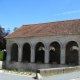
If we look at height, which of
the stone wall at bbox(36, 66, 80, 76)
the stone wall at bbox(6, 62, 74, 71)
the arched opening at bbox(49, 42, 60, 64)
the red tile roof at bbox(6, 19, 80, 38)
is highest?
the red tile roof at bbox(6, 19, 80, 38)

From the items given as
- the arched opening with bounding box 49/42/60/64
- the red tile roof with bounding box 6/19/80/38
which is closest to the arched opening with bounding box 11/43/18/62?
the red tile roof with bounding box 6/19/80/38

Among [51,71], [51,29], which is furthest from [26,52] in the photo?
[51,71]

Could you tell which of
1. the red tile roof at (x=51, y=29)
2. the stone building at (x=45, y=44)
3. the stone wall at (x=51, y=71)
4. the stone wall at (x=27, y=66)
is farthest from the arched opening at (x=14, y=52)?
the stone wall at (x=51, y=71)

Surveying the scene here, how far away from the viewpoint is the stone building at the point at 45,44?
93.2 feet

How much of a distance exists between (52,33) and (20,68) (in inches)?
293

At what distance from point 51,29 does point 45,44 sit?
2450 mm

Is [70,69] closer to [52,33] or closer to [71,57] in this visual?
[52,33]

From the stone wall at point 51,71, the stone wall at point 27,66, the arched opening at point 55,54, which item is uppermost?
the arched opening at point 55,54

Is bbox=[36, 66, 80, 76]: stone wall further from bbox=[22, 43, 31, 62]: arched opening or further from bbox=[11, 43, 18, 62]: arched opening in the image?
bbox=[11, 43, 18, 62]: arched opening

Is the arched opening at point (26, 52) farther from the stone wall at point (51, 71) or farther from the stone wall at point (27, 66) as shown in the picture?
the stone wall at point (51, 71)

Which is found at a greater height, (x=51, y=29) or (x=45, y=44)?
(x=51, y=29)

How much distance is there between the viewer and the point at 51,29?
31.0 m

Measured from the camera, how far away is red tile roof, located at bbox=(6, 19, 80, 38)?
28794 mm

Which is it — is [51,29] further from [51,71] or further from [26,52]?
[51,71]
